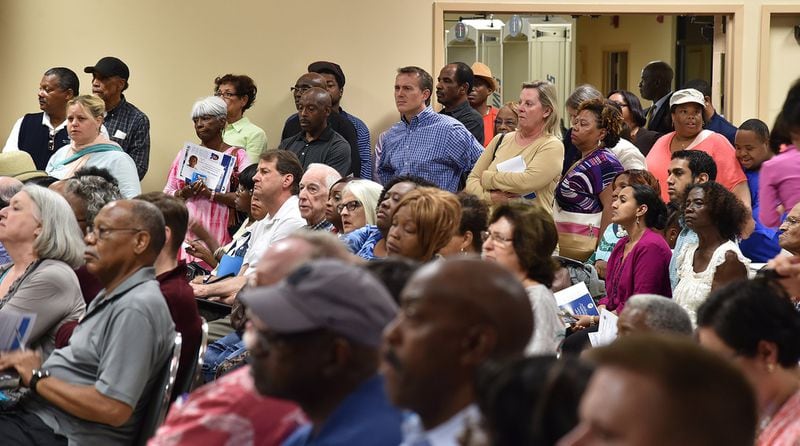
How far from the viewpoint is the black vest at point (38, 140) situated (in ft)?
23.5

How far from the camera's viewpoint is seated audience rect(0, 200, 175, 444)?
10.8 feet

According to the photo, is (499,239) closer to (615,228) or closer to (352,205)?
(352,205)

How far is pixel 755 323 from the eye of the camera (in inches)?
97.7

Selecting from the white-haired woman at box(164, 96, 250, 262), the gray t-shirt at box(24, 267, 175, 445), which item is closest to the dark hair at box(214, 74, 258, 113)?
the white-haired woman at box(164, 96, 250, 262)

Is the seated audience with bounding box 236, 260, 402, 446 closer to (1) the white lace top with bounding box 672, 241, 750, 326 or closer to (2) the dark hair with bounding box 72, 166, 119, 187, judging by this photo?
(1) the white lace top with bounding box 672, 241, 750, 326

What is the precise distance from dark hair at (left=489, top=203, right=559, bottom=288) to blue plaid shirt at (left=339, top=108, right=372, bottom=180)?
354cm

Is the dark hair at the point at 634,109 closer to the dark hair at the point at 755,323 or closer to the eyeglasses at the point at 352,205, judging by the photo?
the eyeglasses at the point at 352,205

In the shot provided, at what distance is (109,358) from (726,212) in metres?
2.61

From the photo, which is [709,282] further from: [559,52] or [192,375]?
[559,52]

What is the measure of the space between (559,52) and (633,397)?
9530mm

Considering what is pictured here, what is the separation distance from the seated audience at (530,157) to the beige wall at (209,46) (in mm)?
2283

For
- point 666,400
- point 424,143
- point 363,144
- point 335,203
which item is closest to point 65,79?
point 363,144

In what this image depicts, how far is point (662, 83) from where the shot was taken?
306 inches

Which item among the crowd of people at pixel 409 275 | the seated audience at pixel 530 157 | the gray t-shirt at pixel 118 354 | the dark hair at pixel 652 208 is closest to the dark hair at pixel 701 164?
the crowd of people at pixel 409 275
